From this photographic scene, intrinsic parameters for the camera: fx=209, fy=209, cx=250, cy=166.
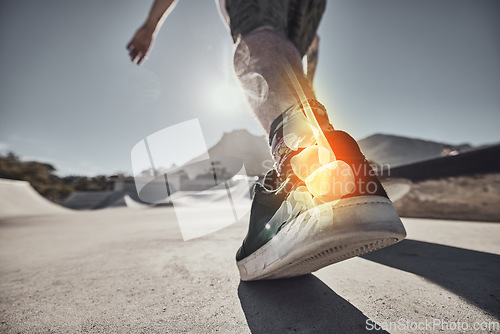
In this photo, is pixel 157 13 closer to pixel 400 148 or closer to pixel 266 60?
pixel 266 60

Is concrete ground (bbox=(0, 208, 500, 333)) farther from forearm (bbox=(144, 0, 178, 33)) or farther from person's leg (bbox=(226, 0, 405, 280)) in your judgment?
forearm (bbox=(144, 0, 178, 33))

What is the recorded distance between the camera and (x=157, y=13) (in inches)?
57.7

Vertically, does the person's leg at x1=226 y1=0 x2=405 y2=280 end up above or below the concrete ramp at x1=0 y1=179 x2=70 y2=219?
below

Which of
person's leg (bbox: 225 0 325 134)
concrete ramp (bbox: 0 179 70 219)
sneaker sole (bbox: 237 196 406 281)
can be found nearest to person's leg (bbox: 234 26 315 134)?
person's leg (bbox: 225 0 325 134)

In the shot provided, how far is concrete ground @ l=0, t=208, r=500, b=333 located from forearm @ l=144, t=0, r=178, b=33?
160 centimetres

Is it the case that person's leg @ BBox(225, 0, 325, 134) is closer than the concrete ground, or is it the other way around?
the concrete ground

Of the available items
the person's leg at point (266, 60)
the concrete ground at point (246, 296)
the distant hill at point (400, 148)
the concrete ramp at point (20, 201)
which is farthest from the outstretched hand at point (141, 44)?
the distant hill at point (400, 148)

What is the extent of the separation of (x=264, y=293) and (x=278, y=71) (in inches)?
26.4

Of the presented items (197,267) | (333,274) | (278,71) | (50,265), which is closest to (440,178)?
(333,274)

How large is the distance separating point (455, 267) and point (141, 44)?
2318mm

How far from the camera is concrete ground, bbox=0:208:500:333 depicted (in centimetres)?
45

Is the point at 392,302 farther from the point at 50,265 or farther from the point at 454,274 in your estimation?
the point at 50,265

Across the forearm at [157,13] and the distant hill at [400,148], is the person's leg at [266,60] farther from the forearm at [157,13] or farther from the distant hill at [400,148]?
the distant hill at [400,148]

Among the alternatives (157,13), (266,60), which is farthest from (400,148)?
(266,60)
